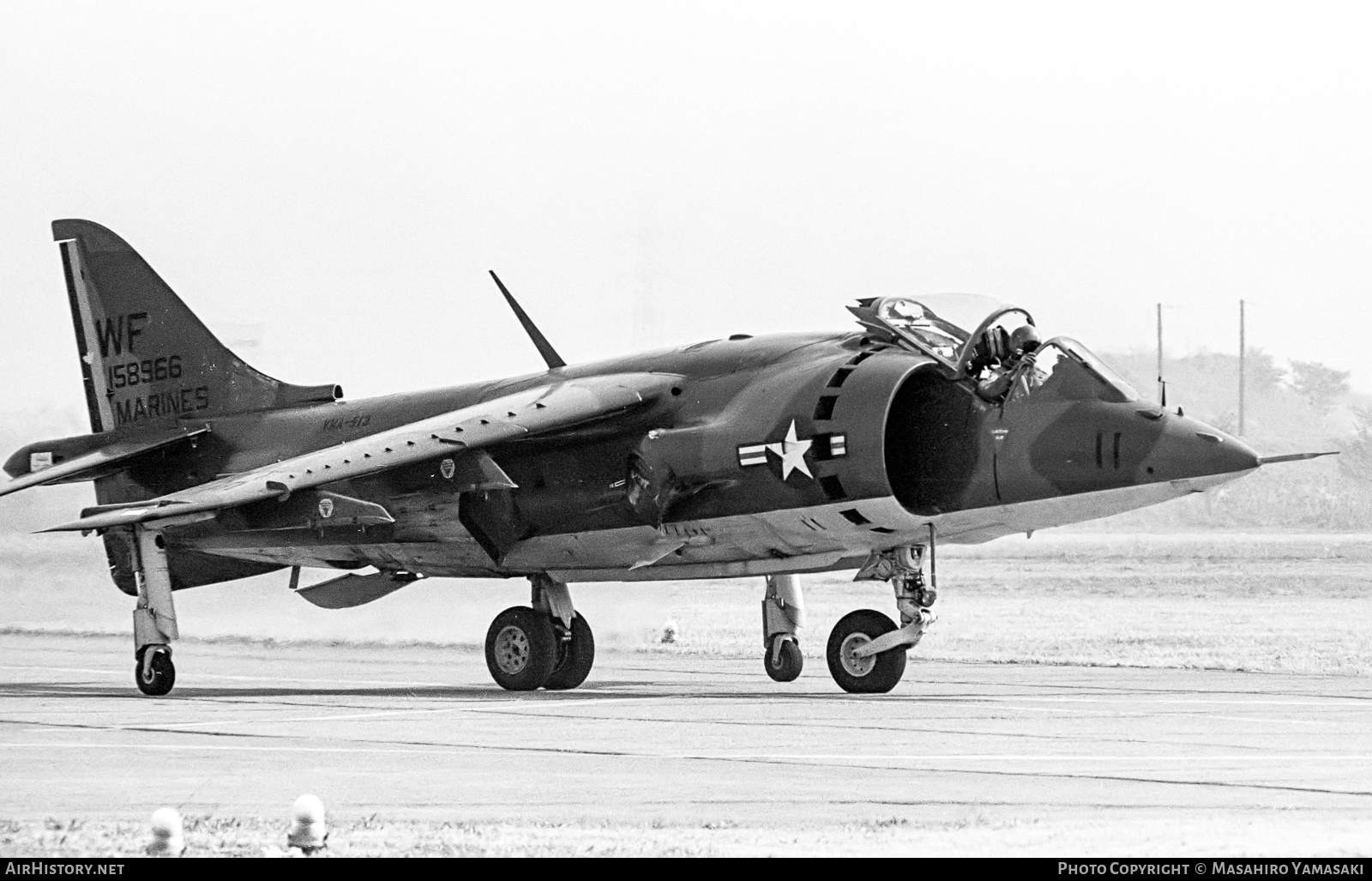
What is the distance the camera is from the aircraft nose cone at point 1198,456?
14086mm

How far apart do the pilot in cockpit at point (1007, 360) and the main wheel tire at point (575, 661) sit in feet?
14.4

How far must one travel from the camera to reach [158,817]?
7.11 metres

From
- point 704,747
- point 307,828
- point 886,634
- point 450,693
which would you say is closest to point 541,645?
point 450,693

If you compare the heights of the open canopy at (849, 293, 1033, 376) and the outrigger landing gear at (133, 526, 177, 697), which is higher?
the open canopy at (849, 293, 1033, 376)

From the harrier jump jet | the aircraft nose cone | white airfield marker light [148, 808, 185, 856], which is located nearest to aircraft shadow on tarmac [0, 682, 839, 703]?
the harrier jump jet

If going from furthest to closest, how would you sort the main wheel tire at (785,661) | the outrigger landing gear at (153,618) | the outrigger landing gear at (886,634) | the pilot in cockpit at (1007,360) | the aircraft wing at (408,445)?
the main wheel tire at (785,661) < the outrigger landing gear at (153,618) < the aircraft wing at (408,445) < the outrigger landing gear at (886,634) < the pilot in cockpit at (1007,360)

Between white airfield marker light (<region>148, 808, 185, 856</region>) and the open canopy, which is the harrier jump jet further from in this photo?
white airfield marker light (<region>148, 808, 185, 856</region>)

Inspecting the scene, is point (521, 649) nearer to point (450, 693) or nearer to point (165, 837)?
point (450, 693)

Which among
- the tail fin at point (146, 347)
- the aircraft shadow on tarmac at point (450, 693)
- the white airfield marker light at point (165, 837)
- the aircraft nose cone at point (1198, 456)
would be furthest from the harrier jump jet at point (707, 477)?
the white airfield marker light at point (165, 837)

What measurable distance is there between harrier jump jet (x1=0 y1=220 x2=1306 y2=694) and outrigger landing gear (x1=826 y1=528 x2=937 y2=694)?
2 cm

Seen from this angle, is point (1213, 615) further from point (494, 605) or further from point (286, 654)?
point (286, 654)

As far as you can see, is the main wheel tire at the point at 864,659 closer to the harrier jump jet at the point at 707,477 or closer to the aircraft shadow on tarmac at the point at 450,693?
the harrier jump jet at the point at 707,477

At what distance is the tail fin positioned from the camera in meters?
20.5

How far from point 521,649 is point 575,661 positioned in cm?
49
